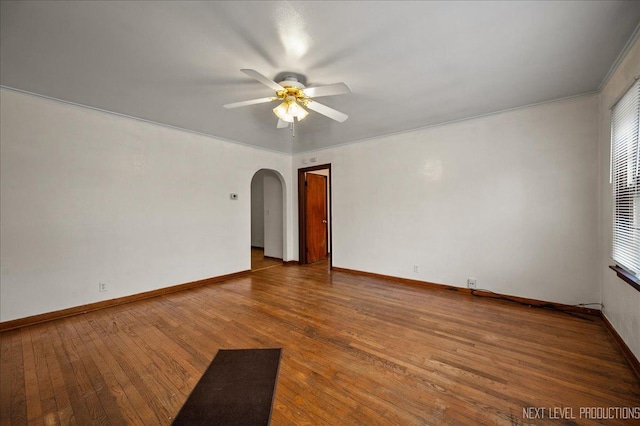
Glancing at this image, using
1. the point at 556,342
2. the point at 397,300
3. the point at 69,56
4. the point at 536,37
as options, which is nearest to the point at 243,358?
the point at 397,300

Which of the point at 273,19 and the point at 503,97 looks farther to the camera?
the point at 503,97

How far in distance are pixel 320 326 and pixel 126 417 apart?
168 cm

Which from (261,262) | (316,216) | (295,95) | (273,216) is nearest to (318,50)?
(295,95)

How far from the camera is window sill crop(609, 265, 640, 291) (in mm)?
1853

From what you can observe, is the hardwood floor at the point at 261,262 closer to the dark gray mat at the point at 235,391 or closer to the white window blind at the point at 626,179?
the dark gray mat at the point at 235,391

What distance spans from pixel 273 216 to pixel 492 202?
15.7 feet

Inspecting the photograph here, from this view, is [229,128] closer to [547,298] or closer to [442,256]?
[442,256]

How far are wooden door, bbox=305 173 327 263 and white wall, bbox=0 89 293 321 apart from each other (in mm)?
1895

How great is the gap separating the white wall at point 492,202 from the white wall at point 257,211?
438 centimetres

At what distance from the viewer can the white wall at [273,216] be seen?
6293 millimetres

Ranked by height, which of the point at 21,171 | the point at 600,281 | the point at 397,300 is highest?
the point at 21,171

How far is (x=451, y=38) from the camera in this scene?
6.27 feet

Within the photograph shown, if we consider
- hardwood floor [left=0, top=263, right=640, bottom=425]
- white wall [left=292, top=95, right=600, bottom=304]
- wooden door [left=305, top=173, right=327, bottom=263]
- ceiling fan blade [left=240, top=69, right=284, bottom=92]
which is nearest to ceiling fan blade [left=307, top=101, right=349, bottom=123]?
ceiling fan blade [left=240, top=69, right=284, bottom=92]

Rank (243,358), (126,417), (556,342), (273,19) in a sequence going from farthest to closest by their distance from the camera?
(556,342) < (243,358) < (273,19) < (126,417)
